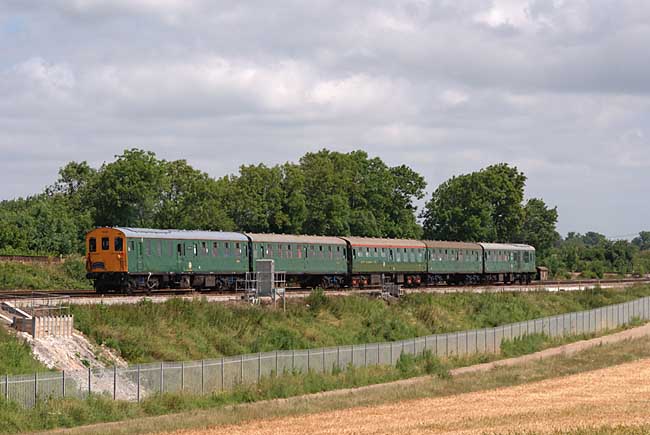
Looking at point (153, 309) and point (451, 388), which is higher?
point (153, 309)

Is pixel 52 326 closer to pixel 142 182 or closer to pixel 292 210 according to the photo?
pixel 142 182

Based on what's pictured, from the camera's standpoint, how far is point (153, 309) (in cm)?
4609

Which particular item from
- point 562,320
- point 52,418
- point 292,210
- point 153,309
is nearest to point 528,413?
point 52,418

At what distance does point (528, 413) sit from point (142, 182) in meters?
70.0

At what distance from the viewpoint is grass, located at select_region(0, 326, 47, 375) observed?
35.2 metres

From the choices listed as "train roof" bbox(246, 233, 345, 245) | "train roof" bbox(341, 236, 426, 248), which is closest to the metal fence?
"train roof" bbox(246, 233, 345, 245)

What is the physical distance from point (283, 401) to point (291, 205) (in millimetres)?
70996

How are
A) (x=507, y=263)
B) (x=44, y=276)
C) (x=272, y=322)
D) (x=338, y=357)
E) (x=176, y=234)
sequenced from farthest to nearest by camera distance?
(x=507, y=263) < (x=44, y=276) < (x=176, y=234) < (x=272, y=322) < (x=338, y=357)

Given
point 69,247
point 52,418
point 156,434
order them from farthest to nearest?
point 69,247 < point 52,418 < point 156,434

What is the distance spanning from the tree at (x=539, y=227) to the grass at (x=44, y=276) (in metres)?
84.8

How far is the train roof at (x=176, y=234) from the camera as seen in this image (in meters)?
55.4

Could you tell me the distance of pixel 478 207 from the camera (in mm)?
136625

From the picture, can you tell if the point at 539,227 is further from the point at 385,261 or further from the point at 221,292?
the point at 221,292

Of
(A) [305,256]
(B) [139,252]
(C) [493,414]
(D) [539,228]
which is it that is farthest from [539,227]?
(C) [493,414]
